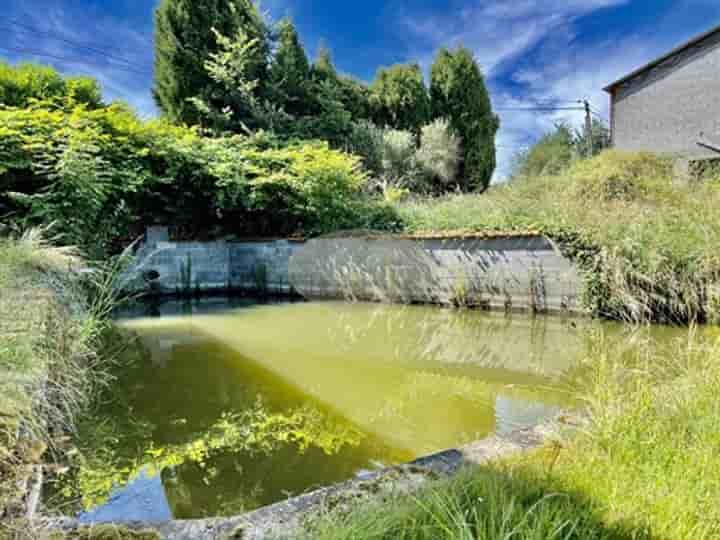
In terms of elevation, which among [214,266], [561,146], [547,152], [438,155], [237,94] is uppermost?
[237,94]

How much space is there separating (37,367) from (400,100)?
15.1 meters

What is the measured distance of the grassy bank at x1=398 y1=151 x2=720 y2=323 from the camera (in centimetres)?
511

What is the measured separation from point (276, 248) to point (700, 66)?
1153cm

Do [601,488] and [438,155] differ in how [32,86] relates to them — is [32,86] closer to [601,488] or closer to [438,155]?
[601,488]

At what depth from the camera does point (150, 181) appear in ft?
27.6

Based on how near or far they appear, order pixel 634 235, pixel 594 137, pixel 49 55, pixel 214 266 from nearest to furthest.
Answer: pixel 634 235 → pixel 214 266 → pixel 49 55 → pixel 594 137

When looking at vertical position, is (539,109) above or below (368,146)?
above

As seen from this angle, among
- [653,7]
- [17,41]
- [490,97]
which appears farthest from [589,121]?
[17,41]

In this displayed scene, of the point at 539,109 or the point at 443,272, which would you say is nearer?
the point at 443,272

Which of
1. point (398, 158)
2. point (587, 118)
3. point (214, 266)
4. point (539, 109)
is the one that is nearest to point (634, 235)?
point (214, 266)

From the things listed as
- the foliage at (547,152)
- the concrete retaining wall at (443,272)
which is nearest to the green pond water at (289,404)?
the concrete retaining wall at (443,272)

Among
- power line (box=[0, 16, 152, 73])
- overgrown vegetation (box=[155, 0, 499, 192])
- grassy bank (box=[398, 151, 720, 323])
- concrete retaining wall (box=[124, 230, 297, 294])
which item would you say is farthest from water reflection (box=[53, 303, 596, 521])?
power line (box=[0, 16, 152, 73])

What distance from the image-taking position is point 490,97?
55.6ft

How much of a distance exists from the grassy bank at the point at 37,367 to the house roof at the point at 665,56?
14.1m
